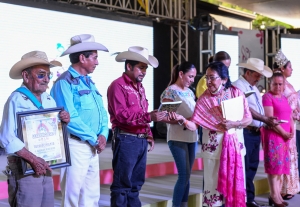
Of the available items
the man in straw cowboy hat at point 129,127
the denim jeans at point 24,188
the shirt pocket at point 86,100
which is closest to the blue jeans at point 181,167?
the man in straw cowboy hat at point 129,127

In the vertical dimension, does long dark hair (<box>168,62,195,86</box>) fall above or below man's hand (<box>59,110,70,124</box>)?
above

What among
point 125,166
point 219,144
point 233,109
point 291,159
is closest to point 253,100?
point 233,109

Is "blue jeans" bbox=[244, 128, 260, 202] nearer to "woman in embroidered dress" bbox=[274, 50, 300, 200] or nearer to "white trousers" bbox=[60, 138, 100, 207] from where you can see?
"woman in embroidered dress" bbox=[274, 50, 300, 200]

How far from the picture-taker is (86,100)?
305 centimetres

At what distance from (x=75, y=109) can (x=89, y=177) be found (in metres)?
0.47

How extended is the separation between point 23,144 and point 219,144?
168cm

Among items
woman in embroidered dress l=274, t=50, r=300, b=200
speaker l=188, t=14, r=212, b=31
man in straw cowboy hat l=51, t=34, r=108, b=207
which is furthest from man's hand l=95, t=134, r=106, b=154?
speaker l=188, t=14, r=212, b=31

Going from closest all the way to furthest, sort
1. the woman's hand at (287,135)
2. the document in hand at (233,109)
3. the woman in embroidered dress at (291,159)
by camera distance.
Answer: the document in hand at (233,109) < the woman's hand at (287,135) < the woman in embroidered dress at (291,159)

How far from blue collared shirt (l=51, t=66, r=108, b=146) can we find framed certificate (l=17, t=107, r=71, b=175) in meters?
0.23

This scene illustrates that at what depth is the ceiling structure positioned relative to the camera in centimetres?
1015

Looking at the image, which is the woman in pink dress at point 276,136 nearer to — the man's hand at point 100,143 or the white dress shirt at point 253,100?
the white dress shirt at point 253,100

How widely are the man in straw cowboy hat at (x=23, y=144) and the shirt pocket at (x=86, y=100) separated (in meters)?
0.31

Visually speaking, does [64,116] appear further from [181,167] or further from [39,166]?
[181,167]

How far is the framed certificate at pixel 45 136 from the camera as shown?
100 inches
